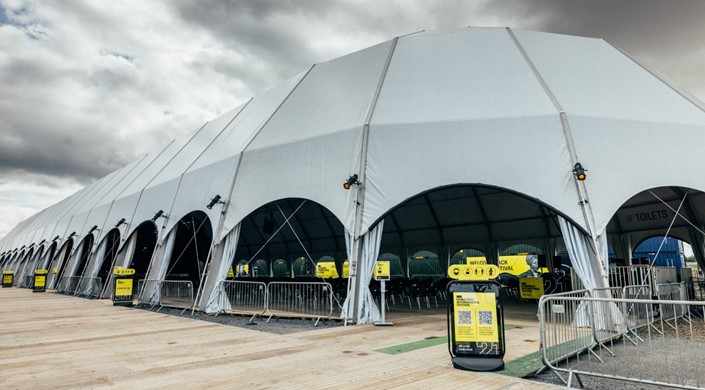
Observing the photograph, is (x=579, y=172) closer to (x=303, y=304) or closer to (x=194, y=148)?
(x=303, y=304)

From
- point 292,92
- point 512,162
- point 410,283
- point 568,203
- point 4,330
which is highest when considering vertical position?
point 292,92

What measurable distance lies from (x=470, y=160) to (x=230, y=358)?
24.9 ft

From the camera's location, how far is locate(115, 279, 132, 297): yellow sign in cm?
1602

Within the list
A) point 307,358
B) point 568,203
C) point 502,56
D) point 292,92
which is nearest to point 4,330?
point 307,358

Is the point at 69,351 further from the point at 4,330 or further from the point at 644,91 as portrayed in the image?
the point at 644,91

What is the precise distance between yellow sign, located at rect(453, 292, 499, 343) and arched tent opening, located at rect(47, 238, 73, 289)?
2985 cm

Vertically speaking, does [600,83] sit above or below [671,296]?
above

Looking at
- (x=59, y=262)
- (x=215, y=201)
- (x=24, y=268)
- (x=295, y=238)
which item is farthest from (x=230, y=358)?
(x=24, y=268)

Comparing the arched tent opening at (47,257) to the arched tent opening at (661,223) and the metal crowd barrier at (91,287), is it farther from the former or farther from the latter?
the arched tent opening at (661,223)

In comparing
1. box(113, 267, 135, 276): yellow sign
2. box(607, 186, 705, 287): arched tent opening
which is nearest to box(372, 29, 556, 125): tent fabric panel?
box(607, 186, 705, 287): arched tent opening

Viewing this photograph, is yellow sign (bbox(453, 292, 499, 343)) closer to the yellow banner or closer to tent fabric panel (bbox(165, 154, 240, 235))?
tent fabric panel (bbox(165, 154, 240, 235))

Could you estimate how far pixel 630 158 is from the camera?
10.6 metres

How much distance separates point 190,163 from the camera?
1830cm

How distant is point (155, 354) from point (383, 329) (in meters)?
4.65
